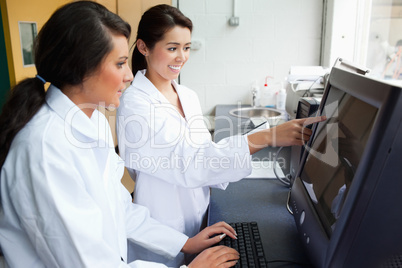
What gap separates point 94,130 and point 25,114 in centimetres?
19

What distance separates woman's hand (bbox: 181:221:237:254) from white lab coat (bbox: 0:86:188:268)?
1.08ft

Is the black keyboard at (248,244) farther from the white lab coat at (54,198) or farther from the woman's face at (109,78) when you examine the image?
the woman's face at (109,78)

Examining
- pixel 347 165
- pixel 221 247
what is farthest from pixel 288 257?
pixel 347 165

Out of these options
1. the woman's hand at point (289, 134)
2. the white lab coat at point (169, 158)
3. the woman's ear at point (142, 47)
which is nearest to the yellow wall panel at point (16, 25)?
the woman's ear at point (142, 47)

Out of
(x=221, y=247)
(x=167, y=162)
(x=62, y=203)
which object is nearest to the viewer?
(x=62, y=203)

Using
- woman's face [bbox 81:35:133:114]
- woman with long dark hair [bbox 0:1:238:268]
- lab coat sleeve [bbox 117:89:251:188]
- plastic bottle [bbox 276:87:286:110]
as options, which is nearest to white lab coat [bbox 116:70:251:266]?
lab coat sleeve [bbox 117:89:251:188]

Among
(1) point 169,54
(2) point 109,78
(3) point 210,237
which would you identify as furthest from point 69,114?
(1) point 169,54

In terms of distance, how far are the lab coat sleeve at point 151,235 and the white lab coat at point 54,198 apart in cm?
29

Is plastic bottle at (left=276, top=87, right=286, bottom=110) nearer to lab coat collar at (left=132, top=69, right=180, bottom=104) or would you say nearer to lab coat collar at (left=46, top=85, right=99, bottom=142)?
lab coat collar at (left=132, top=69, right=180, bottom=104)

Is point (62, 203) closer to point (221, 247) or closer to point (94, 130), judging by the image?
point (94, 130)

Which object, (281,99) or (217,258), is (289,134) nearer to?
(217,258)

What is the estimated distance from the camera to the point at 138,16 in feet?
10.2

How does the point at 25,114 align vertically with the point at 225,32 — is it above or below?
below

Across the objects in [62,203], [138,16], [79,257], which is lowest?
[79,257]
